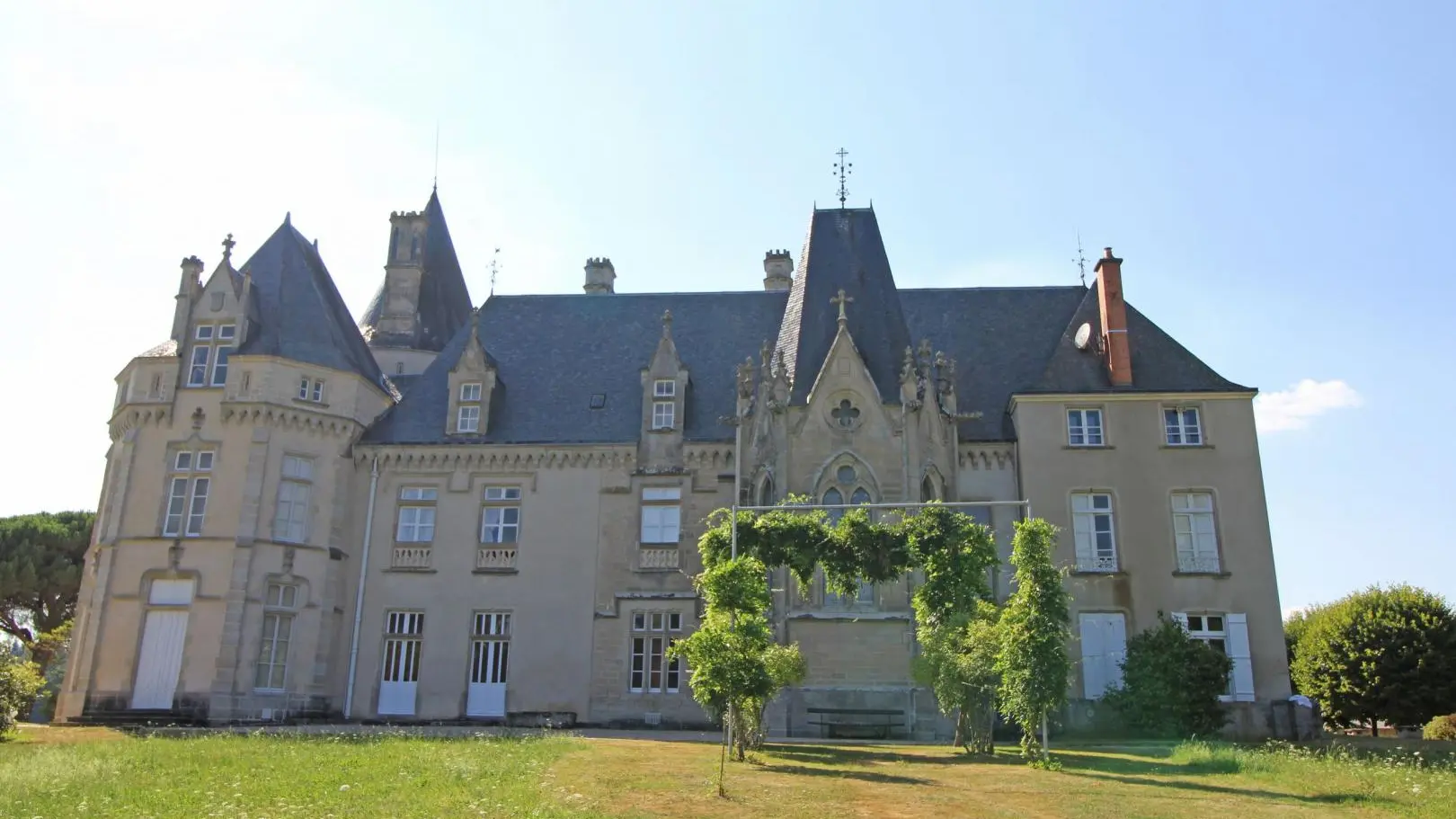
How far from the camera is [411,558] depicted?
30.2 meters

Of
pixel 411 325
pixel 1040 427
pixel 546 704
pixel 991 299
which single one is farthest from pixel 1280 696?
pixel 411 325

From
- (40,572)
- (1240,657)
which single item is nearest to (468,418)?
(1240,657)

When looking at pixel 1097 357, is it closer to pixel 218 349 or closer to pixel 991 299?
pixel 991 299

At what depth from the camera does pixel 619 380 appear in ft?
108

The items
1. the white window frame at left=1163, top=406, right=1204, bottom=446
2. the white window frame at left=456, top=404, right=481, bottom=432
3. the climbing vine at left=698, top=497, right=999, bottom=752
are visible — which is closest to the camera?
the climbing vine at left=698, top=497, right=999, bottom=752

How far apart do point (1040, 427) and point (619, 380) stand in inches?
472

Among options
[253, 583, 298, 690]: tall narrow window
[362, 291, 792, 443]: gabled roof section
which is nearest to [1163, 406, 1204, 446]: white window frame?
[362, 291, 792, 443]: gabled roof section

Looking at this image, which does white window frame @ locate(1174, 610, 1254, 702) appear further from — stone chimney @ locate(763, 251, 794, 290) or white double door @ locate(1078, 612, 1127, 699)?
stone chimney @ locate(763, 251, 794, 290)

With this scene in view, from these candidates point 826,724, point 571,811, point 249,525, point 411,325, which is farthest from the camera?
point 411,325

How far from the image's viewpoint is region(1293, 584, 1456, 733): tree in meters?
32.5

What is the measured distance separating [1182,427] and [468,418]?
19124mm

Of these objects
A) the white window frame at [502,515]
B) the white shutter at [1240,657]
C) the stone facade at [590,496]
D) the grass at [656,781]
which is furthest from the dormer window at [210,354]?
the white shutter at [1240,657]

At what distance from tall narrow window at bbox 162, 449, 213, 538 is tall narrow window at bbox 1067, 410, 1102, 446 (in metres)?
22.1

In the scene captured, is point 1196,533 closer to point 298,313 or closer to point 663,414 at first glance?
point 663,414
